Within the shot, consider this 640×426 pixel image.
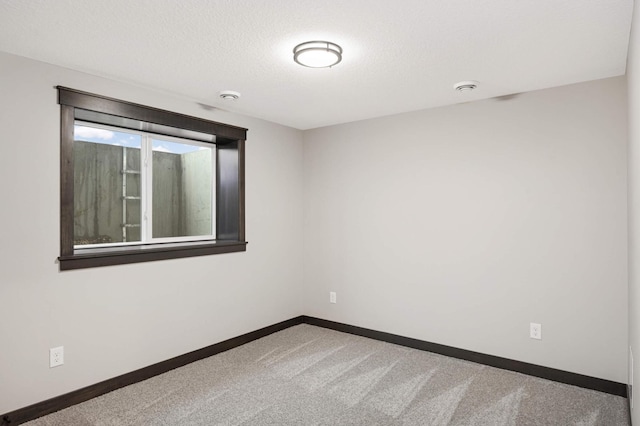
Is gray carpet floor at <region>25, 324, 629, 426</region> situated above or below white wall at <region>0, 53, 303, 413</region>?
below

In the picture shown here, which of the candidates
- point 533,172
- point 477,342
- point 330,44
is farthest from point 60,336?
point 533,172

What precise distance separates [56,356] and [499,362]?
3344 mm

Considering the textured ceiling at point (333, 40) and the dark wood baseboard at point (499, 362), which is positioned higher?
the textured ceiling at point (333, 40)

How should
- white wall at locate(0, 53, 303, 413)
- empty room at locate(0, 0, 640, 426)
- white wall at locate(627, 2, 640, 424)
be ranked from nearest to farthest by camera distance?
1. white wall at locate(627, 2, 640, 424)
2. empty room at locate(0, 0, 640, 426)
3. white wall at locate(0, 53, 303, 413)

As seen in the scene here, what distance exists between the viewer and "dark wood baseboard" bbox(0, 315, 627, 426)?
8.27ft

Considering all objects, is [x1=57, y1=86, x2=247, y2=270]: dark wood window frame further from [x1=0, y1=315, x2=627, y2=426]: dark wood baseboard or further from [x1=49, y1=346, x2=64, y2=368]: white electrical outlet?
[x1=0, y1=315, x2=627, y2=426]: dark wood baseboard

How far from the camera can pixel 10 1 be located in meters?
1.81

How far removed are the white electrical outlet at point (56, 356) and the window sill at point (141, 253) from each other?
53 cm

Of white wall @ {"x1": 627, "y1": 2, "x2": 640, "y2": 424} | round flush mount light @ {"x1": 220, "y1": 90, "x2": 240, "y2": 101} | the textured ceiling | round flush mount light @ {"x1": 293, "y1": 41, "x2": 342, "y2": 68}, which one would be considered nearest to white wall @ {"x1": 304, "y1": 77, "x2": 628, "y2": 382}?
the textured ceiling

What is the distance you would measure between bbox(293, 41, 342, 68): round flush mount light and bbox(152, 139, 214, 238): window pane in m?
1.82

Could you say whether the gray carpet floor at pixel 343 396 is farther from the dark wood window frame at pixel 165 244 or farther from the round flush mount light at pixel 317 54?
the round flush mount light at pixel 317 54

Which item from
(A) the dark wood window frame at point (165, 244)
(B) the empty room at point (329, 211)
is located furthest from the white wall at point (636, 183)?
(A) the dark wood window frame at point (165, 244)

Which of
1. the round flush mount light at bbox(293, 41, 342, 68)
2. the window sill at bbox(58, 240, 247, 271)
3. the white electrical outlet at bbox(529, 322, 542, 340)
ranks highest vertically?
the round flush mount light at bbox(293, 41, 342, 68)

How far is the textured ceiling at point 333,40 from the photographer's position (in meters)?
1.88
